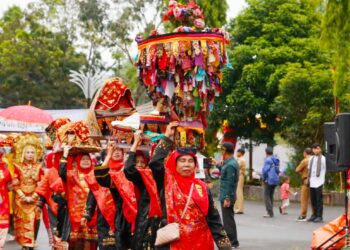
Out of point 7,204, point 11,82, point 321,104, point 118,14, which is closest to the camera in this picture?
point 7,204

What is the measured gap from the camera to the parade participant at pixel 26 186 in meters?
14.0

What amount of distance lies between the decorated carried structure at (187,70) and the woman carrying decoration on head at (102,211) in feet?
5.05

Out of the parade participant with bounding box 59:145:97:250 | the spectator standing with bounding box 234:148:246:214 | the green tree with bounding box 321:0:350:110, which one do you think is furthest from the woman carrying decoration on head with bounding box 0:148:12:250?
the spectator standing with bounding box 234:148:246:214

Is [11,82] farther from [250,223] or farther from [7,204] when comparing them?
[7,204]

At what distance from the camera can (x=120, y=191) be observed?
9945 millimetres

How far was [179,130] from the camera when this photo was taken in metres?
8.99

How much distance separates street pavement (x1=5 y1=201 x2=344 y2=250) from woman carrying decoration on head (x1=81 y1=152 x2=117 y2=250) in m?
4.34

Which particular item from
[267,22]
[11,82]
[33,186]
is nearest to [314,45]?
[267,22]

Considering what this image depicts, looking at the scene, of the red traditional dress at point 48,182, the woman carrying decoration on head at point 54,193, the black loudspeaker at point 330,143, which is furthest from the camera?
the red traditional dress at point 48,182

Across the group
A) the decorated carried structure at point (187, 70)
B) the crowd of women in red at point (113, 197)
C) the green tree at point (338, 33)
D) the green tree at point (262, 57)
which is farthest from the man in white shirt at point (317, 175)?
the decorated carried structure at point (187, 70)

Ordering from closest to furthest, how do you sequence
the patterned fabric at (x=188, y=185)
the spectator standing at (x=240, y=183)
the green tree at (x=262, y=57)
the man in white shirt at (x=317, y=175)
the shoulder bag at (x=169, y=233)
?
the shoulder bag at (x=169, y=233)
the patterned fabric at (x=188, y=185)
the man in white shirt at (x=317, y=175)
the spectator standing at (x=240, y=183)
the green tree at (x=262, y=57)

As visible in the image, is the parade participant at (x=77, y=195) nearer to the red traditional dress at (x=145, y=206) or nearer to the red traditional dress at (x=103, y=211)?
the red traditional dress at (x=103, y=211)

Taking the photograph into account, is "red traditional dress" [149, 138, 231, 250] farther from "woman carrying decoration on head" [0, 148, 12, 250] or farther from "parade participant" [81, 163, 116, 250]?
"woman carrying decoration on head" [0, 148, 12, 250]

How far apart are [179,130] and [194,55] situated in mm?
798
